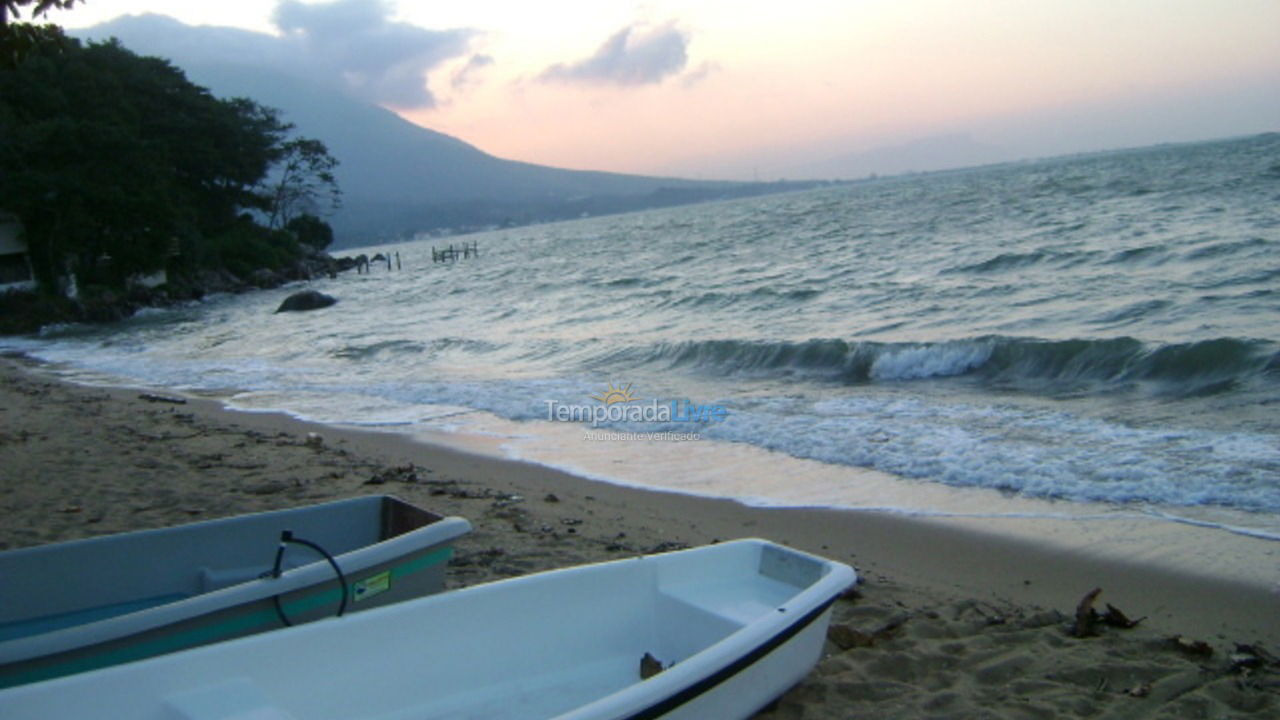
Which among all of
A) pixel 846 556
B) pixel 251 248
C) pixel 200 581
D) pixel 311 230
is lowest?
pixel 846 556

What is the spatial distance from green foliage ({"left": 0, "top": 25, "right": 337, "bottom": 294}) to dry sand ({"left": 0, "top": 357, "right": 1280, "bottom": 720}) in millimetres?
18688

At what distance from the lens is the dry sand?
13.0ft

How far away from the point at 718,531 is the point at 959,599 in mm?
1832

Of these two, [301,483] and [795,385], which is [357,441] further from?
[795,385]

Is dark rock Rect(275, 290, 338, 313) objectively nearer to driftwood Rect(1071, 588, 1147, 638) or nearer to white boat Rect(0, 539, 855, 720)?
white boat Rect(0, 539, 855, 720)

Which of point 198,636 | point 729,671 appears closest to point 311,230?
point 198,636

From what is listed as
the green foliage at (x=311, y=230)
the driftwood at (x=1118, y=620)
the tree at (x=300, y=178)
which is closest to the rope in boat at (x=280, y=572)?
the driftwood at (x=1118, y=620)

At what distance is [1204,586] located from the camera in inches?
195

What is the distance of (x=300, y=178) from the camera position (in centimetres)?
6725

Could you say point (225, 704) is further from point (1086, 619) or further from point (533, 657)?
point (1086, 619)

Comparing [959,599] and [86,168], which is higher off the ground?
[86,168]

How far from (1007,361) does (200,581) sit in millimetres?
10022

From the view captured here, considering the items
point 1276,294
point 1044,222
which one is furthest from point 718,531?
point 1044,222

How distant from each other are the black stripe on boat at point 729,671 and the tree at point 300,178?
6568 cm
